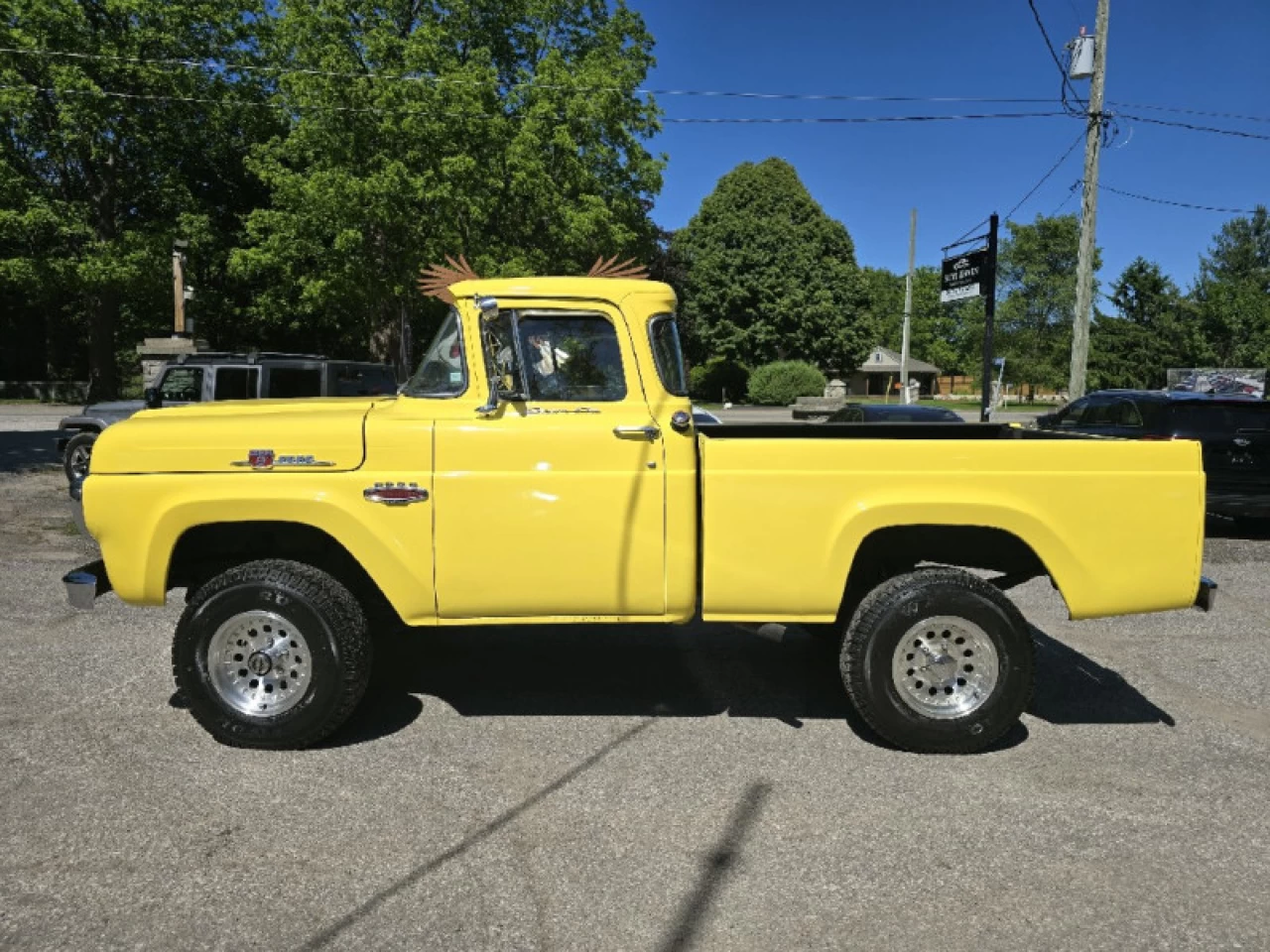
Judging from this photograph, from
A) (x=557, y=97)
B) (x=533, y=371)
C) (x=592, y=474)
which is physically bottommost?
(x=592, y=474)

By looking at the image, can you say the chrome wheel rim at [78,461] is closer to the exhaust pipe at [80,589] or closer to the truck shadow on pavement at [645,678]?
the truck shadow on pavement at [645,678]

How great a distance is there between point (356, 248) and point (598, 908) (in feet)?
65.0

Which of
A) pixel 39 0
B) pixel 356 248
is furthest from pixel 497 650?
pixel 39 0

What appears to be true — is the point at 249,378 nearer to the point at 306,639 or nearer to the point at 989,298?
the point at 306,639

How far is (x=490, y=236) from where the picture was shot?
69.9 feet

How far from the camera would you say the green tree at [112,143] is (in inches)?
937

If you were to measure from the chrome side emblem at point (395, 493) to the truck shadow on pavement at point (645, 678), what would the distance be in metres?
1.20

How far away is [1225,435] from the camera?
30.7 feet

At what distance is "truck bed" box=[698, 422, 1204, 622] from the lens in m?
3.94

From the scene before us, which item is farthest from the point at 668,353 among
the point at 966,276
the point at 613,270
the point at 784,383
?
the point at 784,383

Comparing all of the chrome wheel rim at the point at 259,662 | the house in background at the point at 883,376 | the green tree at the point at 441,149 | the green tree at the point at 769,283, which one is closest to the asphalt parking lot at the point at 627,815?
the chrome wheel rim at the point at 259,662

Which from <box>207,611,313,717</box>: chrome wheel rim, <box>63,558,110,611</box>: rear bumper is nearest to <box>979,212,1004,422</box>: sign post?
<box>207,611,313,717</box>: chrome wheel rim

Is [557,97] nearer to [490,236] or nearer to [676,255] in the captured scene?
[490,236]

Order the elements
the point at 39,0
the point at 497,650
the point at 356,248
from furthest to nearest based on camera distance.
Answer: the point at 39,0 → the point at 356,248 → the point at 497,650
